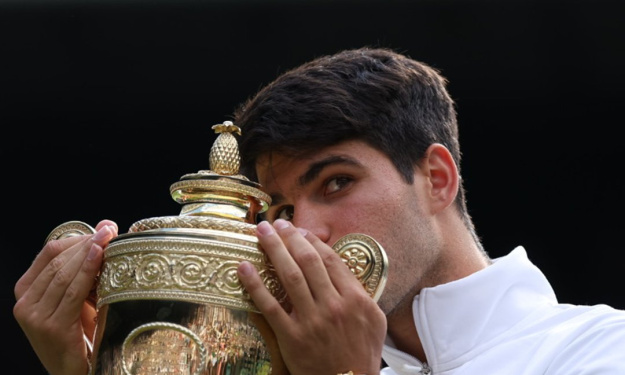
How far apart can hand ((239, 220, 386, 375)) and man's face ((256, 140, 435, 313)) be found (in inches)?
22.9

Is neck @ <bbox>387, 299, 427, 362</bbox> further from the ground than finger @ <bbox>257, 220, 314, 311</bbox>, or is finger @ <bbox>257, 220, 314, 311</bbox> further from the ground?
finger @ <bbox>257, 220, 314, 311</bbox>

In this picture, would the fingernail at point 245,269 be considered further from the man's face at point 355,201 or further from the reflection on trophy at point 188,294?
the man's face at point 355,201

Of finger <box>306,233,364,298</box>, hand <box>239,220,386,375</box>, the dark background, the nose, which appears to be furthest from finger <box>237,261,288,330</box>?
the dark background

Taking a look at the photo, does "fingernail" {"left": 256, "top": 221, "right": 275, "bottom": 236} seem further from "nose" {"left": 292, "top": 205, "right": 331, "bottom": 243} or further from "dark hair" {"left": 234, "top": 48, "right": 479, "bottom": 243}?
"dark hair" {"left": 234, "top": 48, "right": 479, "bottom": 243}

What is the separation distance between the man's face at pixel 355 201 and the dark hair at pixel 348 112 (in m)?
0.03

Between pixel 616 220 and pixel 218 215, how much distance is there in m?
3.64

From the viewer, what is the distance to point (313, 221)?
8.58 feet

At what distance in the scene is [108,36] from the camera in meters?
5.05

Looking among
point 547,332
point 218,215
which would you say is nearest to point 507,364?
point 547,332

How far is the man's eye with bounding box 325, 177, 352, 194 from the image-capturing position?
8.80ft

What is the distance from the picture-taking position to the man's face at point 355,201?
2.65 metres

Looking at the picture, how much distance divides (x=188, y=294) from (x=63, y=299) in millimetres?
359

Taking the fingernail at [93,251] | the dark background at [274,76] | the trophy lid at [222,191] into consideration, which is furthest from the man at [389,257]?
the dark background at [274,76]

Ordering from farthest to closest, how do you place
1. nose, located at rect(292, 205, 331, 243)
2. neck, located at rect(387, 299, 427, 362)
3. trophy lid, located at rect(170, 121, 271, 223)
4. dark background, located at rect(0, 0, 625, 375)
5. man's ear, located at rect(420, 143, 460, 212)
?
dark background, located at rect(0, 0, 625, 375) → man's ear, located at rect(420, 143, 460, 212) → neck, located at rect(387, 299, 427, 362) → nose, located at rect(292, 205, 331, 243) → trophy lid, located at rect(170, 121, 271, 223)
